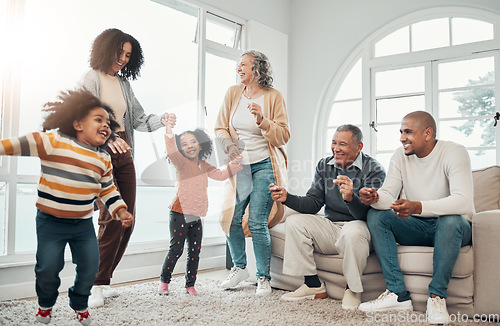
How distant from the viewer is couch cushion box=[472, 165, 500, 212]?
2.57 meters

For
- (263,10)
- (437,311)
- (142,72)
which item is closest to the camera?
(437,311)

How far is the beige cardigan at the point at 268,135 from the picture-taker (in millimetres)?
2686

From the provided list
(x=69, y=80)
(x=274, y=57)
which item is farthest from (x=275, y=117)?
(x=274, y=57)

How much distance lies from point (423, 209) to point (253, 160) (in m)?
1.03

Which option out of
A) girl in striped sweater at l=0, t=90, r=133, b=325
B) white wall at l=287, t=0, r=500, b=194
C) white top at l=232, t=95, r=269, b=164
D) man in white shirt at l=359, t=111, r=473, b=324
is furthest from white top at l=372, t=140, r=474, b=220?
white wall at l=287, t=0, r=500, b=194

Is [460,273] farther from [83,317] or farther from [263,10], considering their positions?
[263,10]

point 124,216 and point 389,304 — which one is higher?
point 124,216

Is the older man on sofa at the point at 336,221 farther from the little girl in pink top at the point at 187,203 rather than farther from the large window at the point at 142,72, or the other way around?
the large window at the point at 142,72

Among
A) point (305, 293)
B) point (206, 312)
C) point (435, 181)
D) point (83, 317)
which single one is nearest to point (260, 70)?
point (435, 181)

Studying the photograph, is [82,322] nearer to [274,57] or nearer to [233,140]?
[233,140]

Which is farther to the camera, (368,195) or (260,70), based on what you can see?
(260,70)

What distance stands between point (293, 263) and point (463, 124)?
2.33 m

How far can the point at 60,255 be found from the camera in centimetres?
164

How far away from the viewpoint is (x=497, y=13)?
3.67 metres
